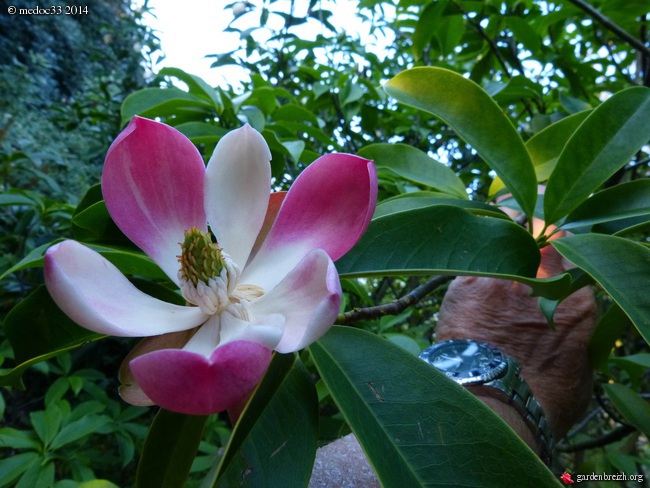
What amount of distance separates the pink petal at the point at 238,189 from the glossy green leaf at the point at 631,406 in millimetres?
701

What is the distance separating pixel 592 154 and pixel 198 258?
47 cm

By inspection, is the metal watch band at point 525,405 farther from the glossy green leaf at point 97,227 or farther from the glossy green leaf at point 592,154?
the glossy green leaf at point 97,227

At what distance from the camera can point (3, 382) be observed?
385 mm

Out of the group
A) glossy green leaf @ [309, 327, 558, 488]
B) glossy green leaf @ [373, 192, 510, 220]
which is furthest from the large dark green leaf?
glossy green leaf @ [373, 192, 510, 220]

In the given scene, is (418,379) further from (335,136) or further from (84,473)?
(335,136)

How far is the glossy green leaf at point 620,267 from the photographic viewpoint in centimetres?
40

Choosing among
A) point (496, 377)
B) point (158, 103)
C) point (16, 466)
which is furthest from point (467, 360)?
point (16, 466)

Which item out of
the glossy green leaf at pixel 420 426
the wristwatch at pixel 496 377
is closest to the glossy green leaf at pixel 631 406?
the wristwatch at pixel 496 377

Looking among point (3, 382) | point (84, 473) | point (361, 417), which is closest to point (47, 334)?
point (3, 382)

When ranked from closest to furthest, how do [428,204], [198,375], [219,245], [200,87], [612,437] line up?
1. [198,375]
2. [219,245]
3. [428,204]
4. [200,87]
5. [612,437]

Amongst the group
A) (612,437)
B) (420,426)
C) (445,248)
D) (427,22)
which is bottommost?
(612,437)

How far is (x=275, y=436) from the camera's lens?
363mm

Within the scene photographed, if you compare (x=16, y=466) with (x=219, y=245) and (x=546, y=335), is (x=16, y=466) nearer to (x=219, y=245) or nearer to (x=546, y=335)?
(x=219, y=245)

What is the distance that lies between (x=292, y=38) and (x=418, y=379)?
1.45 metres
